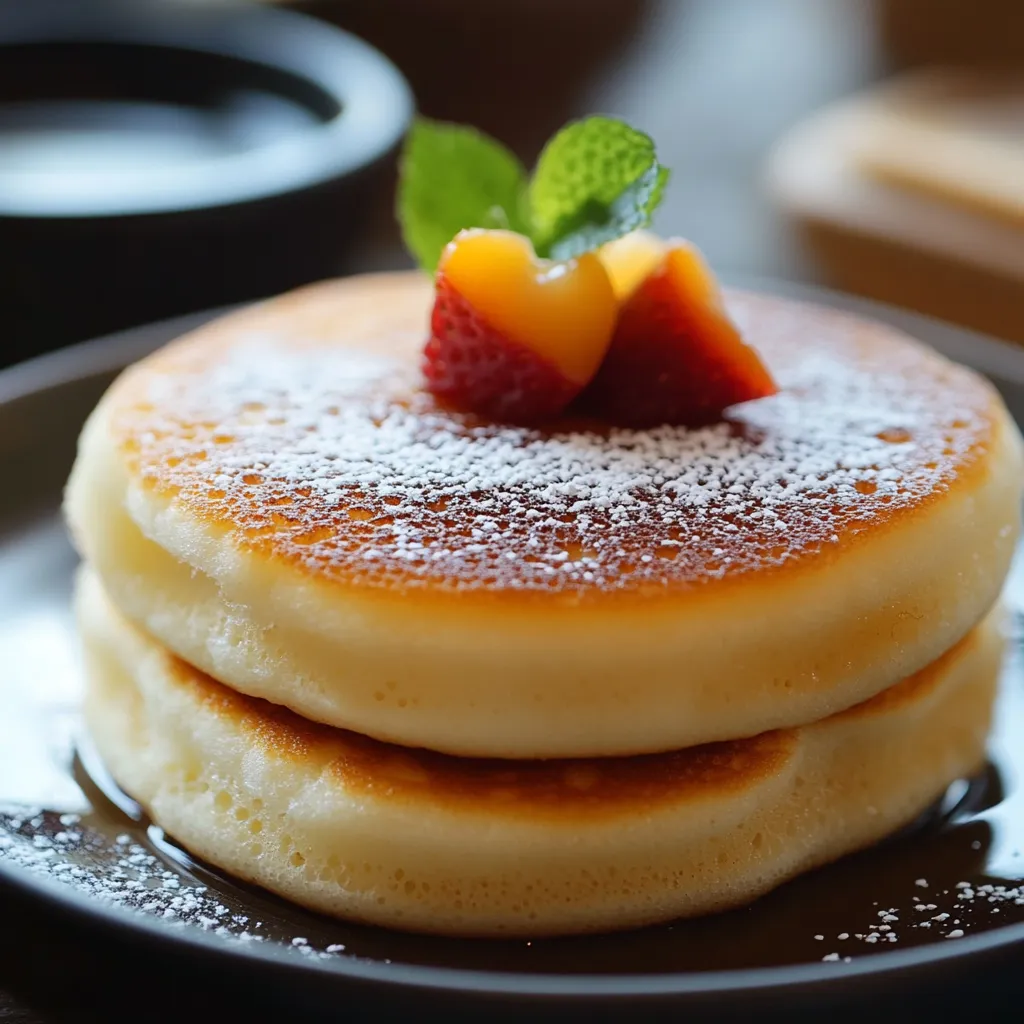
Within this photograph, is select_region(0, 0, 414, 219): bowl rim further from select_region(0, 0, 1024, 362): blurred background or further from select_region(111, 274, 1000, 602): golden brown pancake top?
select_region(111, 274, 1000, 602): golden brown pancake top

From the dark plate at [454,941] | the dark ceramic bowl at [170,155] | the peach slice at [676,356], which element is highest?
the peach slice at [676,356]

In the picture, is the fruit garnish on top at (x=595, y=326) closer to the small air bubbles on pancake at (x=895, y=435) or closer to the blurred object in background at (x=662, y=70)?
the small air bubbles on pancake at (x=895, y=435)

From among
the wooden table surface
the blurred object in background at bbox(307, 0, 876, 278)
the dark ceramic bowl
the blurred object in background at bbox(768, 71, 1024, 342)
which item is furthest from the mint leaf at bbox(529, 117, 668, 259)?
the blurred object in background at bbox(307, 0, 876, 278)

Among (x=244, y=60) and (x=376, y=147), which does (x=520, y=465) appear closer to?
(x=376, y=147)

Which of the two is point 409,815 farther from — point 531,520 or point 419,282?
point 419,282

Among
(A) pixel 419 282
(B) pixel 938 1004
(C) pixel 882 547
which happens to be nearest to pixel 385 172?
(A) pixel 419 282

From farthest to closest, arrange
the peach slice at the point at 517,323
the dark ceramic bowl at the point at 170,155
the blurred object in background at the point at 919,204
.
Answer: the blurred object in background at the point at 919,204, the dark ceramic bowl at the point at 170,155, the peach slice at the point at 517,323

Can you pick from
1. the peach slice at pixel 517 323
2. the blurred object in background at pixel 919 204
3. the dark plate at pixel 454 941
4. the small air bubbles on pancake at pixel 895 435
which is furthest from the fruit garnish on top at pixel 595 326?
the blurred object in background at pixel 919 204
